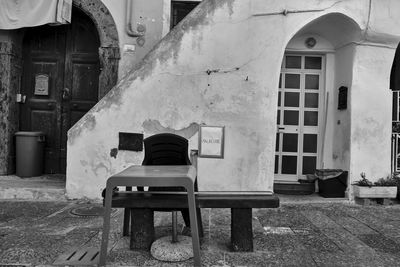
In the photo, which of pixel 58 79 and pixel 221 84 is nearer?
pixel 221 84

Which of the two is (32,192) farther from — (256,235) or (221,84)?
(256,235)

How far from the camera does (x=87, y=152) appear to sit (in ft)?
19.7

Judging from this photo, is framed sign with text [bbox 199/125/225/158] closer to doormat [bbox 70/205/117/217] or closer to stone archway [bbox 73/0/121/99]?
doormat [bbox 70/205/117/217]

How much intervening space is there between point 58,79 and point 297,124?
4.80 m

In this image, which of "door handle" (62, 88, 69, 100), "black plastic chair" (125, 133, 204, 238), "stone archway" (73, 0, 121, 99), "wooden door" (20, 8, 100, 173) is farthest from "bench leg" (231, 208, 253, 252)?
"door handle" (62, 88, 69, 100)

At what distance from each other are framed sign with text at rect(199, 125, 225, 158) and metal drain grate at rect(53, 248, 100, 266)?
269cm

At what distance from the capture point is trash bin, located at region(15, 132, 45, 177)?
6812mm

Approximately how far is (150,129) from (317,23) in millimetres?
3468

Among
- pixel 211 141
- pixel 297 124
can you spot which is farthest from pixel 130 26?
pixel 297 124

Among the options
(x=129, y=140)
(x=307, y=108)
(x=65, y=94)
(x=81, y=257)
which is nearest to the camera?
(x=81, y=257)

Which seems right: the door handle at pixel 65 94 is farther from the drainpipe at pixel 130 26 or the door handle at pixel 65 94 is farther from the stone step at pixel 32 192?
the stone step at pixel 32 192

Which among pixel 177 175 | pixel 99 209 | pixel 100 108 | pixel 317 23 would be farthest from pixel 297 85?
pixel 177 175

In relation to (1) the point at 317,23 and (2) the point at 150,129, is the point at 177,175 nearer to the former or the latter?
(2) the point at 150,129

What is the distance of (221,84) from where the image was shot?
6098mm
